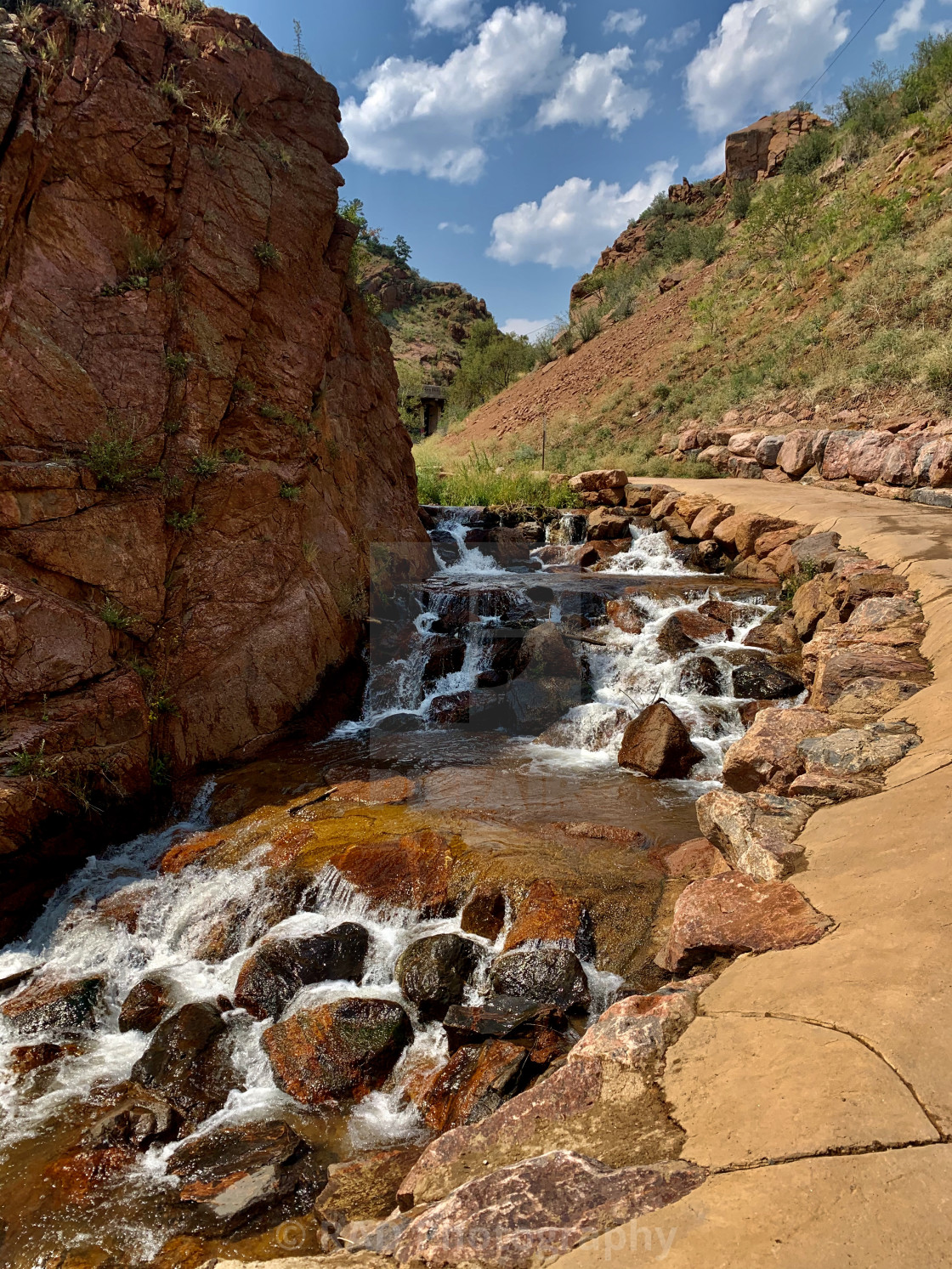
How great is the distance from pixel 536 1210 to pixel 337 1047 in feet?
8.38

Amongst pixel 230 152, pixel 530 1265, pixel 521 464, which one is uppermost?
pixel 230 152

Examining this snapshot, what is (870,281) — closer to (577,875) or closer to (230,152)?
(230,152)

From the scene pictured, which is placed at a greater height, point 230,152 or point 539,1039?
point 230,152

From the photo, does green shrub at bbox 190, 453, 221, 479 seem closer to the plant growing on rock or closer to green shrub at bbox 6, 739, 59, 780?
the plant growing on rock

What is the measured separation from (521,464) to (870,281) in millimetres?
9428

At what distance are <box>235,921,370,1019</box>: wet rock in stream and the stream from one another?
0.22ft

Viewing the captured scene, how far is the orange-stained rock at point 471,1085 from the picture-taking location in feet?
10.9

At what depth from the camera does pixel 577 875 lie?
4.69 metres

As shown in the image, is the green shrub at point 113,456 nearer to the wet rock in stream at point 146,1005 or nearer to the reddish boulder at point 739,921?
the wet rock in stream at point 146,1005

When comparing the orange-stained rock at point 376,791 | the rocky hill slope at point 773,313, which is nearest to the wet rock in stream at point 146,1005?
the orange-stained rock at point 376,791

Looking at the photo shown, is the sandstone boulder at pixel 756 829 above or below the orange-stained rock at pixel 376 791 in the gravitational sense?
above

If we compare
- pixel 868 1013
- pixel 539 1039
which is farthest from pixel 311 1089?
pixel 868 1013

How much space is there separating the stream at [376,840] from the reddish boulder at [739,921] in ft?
3.52

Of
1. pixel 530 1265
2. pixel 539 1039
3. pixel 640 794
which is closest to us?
pixel 530 1265
